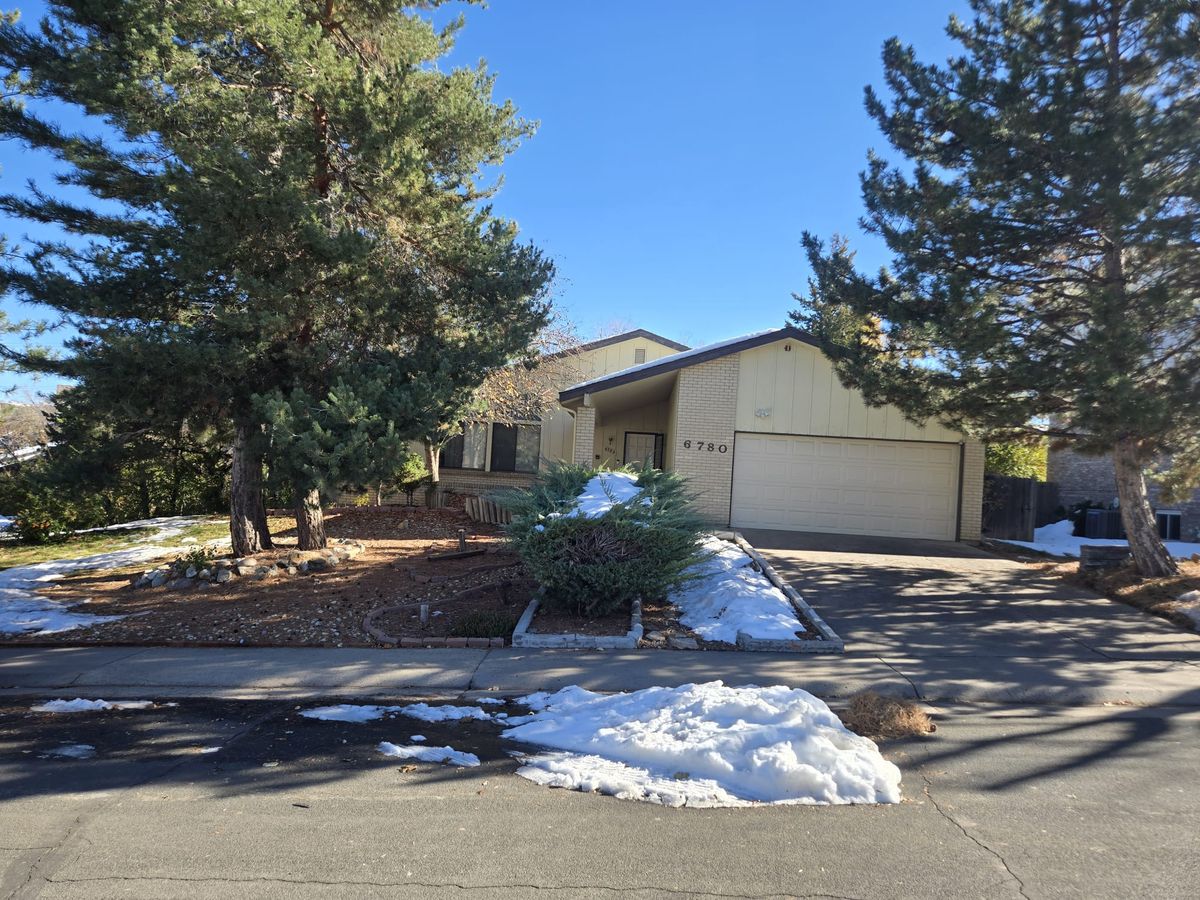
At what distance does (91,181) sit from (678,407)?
10.8 m

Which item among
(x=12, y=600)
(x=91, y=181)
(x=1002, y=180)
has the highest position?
(x=1002, y=180)

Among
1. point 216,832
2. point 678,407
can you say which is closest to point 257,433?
point 216,832

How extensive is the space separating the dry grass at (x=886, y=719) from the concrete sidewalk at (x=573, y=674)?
0.50 meters

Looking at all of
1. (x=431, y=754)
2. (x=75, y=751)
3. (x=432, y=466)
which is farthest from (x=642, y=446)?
(x=75, y=751)

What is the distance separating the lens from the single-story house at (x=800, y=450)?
1639 cm

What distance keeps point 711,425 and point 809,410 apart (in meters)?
2.10

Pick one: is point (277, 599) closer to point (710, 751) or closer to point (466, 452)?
point (710, 751)

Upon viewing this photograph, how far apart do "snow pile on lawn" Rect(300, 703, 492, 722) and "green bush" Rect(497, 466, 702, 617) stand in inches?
98.4

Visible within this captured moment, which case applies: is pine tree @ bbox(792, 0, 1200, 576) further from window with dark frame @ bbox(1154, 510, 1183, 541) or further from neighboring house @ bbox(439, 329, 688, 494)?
neighboring house @ bbox(439, 329, 688, 494)

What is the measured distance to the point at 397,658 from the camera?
24.8 ft

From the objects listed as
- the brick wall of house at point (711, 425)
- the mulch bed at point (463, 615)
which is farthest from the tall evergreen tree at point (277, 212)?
the brick wall of house at point (711, 425)

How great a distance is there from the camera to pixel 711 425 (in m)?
16.4

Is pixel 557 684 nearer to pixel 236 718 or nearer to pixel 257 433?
pixel 236 718

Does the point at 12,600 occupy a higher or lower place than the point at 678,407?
lower
